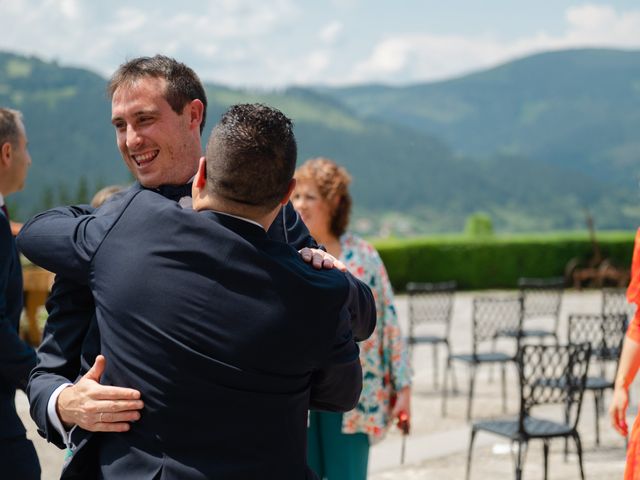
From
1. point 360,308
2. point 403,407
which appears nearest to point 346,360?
point 360,308

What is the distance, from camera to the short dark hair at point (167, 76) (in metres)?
2.23

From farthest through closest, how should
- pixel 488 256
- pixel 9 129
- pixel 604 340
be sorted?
pixel 488 256, pixel 604 340, pixel 9 129

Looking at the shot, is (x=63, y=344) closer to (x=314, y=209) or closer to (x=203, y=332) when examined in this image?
(x=203, y=332)

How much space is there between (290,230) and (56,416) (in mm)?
689

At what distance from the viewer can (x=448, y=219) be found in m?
121

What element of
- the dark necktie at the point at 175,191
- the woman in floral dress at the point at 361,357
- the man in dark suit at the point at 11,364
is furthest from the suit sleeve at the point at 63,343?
the woman in floral dress at the point at 361,357

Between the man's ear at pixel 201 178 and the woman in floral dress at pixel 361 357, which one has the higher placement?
the man's ear at pixel 201 178

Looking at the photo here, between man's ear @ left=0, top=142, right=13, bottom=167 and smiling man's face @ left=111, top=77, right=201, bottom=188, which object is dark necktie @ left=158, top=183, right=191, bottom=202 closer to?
smiling man's face @ left=111, top=77, right=201, bottom=188

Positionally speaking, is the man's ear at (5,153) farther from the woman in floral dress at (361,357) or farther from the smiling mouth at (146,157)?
the woman in floral dress at (361,357)

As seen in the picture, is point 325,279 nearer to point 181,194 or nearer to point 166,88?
point 181,194

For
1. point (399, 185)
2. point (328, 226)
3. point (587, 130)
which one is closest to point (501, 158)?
point (399, 185)

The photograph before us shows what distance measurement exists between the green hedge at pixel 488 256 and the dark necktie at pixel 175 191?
23912mm

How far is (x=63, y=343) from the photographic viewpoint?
212 centimetres

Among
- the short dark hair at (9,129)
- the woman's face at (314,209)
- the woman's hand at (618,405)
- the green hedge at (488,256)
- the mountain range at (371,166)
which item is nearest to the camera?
the short dark hair at (9,129)
